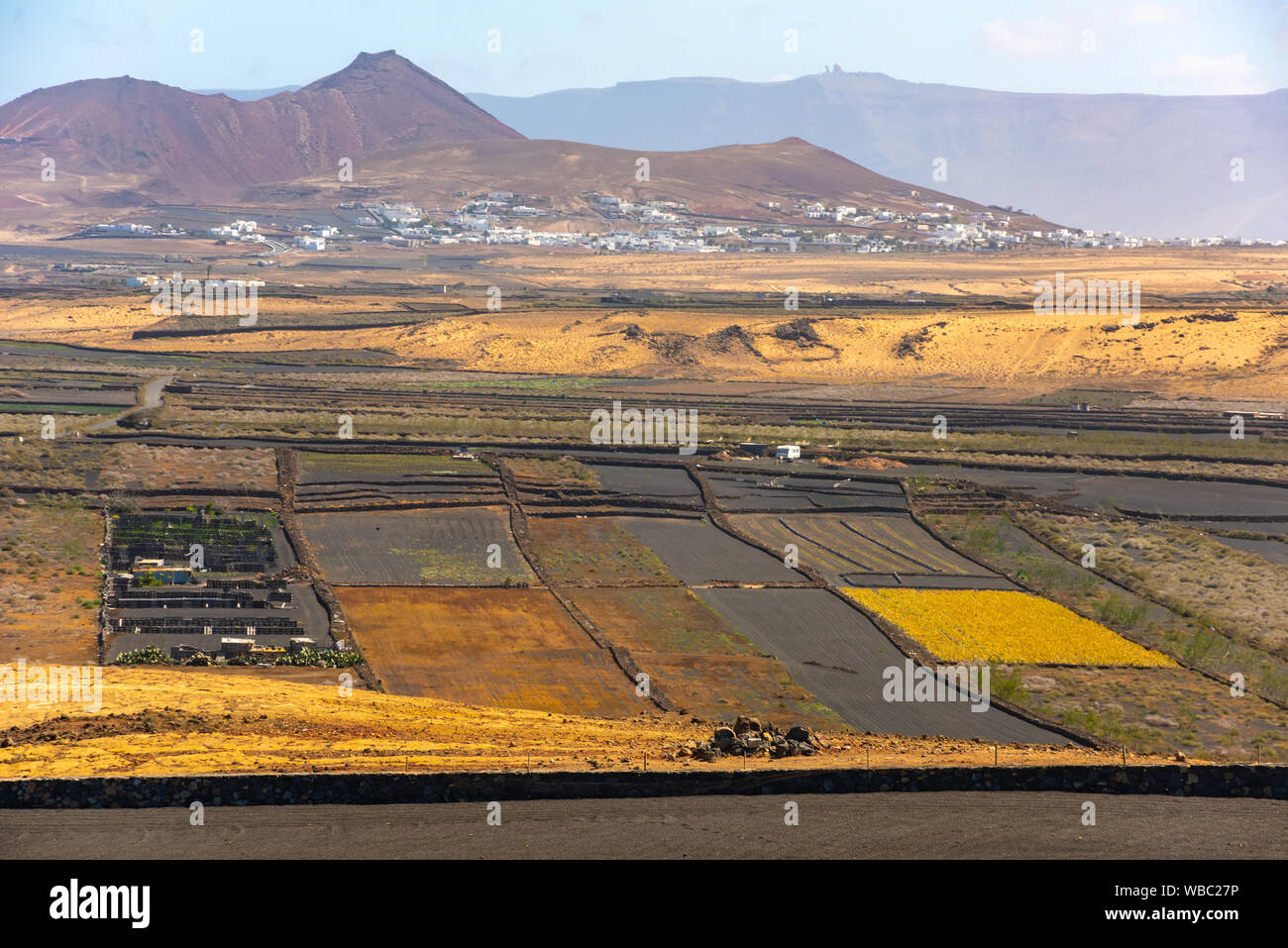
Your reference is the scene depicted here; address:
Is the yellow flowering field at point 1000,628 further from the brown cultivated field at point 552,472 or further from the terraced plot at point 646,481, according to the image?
the brown cultivated field at point 552,472

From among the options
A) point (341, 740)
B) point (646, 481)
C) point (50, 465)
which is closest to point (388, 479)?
point (646, 481)

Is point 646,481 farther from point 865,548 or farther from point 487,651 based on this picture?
point 487,651

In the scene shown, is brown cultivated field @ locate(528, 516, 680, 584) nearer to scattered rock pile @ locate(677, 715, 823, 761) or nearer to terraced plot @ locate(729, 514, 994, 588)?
terraced plot @ locate(729, 514, 994, 588)

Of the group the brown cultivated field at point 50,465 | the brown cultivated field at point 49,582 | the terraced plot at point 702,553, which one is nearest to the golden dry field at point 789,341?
the brown cultivated field at point 50,465

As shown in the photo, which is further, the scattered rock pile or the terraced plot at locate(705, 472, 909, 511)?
the terraced plot at locate(705, 472, 909, 511)

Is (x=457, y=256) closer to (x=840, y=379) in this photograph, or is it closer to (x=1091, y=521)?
(x=840, y=379)

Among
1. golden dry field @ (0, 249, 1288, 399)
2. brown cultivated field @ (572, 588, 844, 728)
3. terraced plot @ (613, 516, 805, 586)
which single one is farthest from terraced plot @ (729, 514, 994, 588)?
golden dry field @ (0, 249, 1288, 399)
